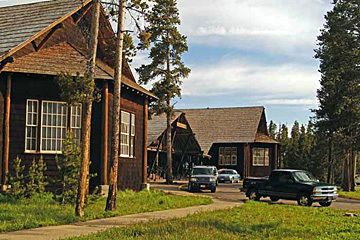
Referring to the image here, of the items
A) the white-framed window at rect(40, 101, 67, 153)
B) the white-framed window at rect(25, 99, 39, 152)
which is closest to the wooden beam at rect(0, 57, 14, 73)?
the white-framed window at rect(25, 99, 39, 152)

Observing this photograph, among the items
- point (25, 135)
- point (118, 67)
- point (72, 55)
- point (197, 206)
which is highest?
point (72, 55)

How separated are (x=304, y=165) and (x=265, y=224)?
43.5 m

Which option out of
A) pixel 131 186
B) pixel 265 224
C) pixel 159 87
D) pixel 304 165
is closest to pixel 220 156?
pixel 304 165

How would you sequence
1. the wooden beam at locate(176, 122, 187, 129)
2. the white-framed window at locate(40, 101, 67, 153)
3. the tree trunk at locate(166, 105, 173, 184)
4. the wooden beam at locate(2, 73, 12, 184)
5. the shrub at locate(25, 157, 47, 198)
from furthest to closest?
the wooden beam at locate(176, 122, 187, 129), the tree trunk at locate(166, 105, 173, 184), the white-framed window at locate(40, 101, 67, 153), the wooden beam at locate(2, 73, 12, 184), the shrub at locate(25, 157, 47, 198)

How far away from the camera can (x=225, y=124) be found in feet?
199

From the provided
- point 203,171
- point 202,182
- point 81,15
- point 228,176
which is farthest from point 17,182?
point 228,176

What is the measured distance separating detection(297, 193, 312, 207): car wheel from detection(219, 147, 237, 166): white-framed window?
31.8 meters

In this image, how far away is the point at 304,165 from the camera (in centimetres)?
5756

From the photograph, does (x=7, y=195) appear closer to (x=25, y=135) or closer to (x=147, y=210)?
(x=25, y=135)

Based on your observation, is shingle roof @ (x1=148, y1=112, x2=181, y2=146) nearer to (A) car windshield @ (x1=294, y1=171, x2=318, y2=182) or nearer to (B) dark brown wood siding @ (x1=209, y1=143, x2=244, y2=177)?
(B) dark brown wood siding @ (x1=209, y1=143, x2=244, y2=177)

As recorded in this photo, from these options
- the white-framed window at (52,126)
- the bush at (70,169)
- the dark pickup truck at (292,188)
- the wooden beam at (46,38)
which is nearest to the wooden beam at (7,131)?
the white-framed window at (52,126)

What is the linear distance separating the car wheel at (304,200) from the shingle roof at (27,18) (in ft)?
44.9

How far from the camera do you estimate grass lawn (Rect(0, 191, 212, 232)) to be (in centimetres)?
1450

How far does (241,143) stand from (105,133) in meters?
35.6
